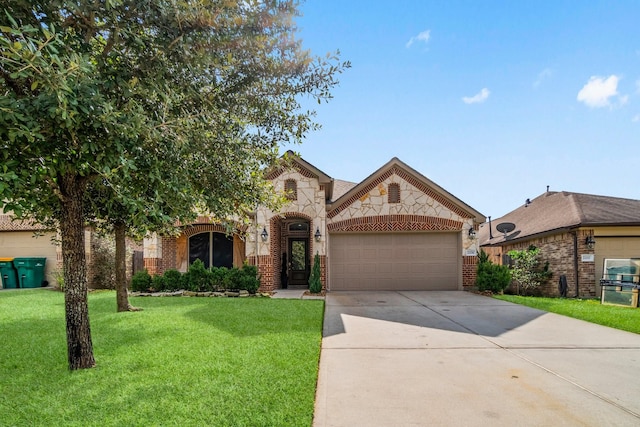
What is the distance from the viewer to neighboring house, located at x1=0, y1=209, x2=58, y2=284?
16344mm

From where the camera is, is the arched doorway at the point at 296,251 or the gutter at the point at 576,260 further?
the arched doorway at the point at 296,251

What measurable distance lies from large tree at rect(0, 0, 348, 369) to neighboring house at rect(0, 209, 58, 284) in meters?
13.8

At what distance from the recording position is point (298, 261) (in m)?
16.3

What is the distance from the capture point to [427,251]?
47.8 ft

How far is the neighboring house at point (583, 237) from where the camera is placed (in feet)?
41.7

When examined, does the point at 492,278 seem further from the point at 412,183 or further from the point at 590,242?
the point at 412,183

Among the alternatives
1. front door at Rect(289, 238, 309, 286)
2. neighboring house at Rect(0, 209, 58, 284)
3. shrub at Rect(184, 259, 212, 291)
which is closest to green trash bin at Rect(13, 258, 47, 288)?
neighboring house at Rect(0, 209, 58, 284)

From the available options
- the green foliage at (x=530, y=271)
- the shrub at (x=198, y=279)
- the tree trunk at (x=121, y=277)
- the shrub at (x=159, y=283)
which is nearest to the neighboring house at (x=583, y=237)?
the green foliage at (x=530, y=271)

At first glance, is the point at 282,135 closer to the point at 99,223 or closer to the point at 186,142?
the point at 186,142

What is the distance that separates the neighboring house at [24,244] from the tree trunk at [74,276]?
45.6 ft

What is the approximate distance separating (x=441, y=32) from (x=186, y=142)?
7.70 metres

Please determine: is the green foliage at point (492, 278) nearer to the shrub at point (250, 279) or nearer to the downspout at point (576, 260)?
the downspout at point (576, 260)

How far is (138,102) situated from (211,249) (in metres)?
11.1

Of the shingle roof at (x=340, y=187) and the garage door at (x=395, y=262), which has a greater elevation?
the shingle roof at (x=340, y=187)
